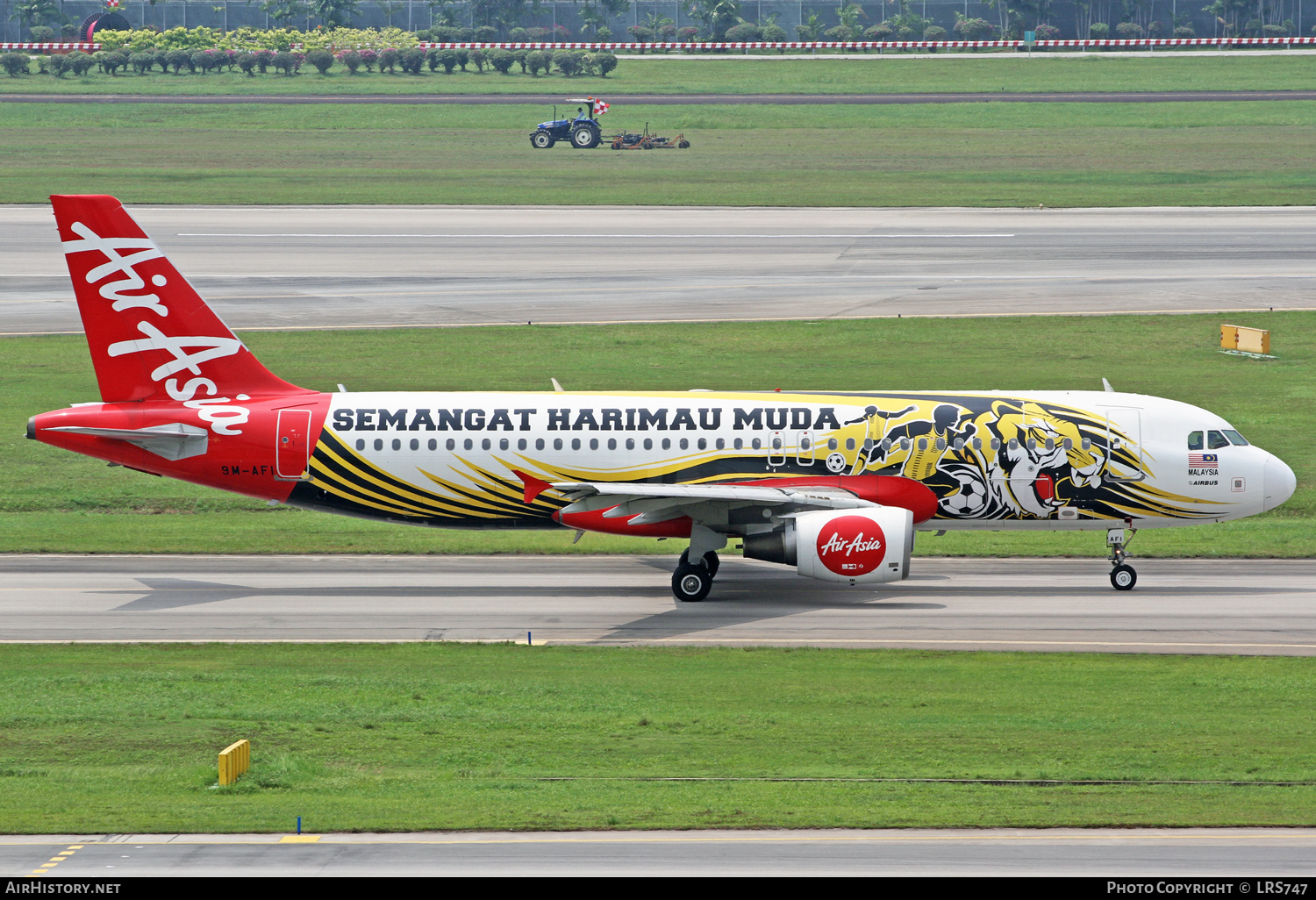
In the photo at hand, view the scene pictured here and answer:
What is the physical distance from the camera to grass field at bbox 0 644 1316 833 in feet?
70.6

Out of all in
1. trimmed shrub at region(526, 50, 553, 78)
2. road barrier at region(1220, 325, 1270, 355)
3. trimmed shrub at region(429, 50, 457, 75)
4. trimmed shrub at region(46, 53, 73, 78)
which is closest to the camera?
road barrier at region(1220, 325, 1270, 355)

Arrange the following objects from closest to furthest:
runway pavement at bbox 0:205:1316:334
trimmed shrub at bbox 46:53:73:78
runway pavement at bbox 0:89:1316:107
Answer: runway pavement at bbox 0:205:1316:334, runway pavement at bbox 0:89:1316:107, trimmed shrub at bbox 46:53:73:78

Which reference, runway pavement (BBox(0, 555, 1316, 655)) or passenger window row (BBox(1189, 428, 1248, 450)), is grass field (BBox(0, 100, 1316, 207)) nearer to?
runway pavement (BBox(0, 555, 1316, 655))

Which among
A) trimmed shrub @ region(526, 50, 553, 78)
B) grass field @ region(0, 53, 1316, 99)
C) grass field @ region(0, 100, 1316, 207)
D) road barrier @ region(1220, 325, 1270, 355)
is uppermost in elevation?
trimmed shrub @ region(526, 50, 553, 78)

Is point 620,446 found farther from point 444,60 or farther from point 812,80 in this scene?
point 444,60

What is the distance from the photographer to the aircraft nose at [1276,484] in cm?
3625

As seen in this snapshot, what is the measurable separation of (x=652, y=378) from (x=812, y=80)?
104m

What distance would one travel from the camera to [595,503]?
35219 millimetres

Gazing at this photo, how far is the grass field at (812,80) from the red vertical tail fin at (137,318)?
4415 inches

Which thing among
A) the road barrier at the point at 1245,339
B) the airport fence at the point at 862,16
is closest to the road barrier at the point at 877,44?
the airport fence at the point at 862,16

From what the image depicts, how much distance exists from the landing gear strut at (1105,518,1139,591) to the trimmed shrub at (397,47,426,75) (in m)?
138

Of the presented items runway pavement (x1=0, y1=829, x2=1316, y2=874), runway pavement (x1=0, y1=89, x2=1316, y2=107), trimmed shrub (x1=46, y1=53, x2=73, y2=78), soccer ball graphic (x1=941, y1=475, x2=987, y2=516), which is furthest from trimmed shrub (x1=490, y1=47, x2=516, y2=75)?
runway pavement (x1=0, y1=829, x2=1316, y2=874)

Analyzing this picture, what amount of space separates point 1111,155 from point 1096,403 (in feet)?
264

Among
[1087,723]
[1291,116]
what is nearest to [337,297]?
[1087,723]
